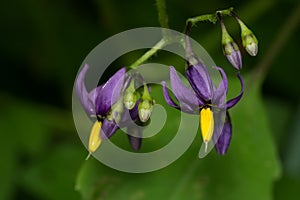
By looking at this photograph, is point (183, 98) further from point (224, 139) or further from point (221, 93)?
point (224, 139)

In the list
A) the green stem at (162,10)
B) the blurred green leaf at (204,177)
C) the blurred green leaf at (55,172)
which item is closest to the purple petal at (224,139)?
the green stem at (162,10)

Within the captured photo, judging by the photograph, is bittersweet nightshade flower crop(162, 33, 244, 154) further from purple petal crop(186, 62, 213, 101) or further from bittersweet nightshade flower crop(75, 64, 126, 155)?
bittersweet nightshade flower crop(75, 64, 126, 155)

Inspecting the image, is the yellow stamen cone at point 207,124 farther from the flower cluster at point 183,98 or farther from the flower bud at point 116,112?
the flower bud at point 116,112

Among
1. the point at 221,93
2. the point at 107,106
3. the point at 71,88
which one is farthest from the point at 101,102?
Answer: the point at 71,88

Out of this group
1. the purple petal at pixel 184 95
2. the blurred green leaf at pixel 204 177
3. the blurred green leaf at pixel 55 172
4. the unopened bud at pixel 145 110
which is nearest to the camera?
the purple petal at pixel 184 95

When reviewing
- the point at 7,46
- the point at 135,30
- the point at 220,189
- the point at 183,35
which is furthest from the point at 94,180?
the point at 7,46

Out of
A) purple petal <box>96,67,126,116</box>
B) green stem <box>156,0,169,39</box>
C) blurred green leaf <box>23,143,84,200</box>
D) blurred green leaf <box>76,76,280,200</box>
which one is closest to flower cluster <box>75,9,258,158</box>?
purple petal <box>96,67,126,116</box>
